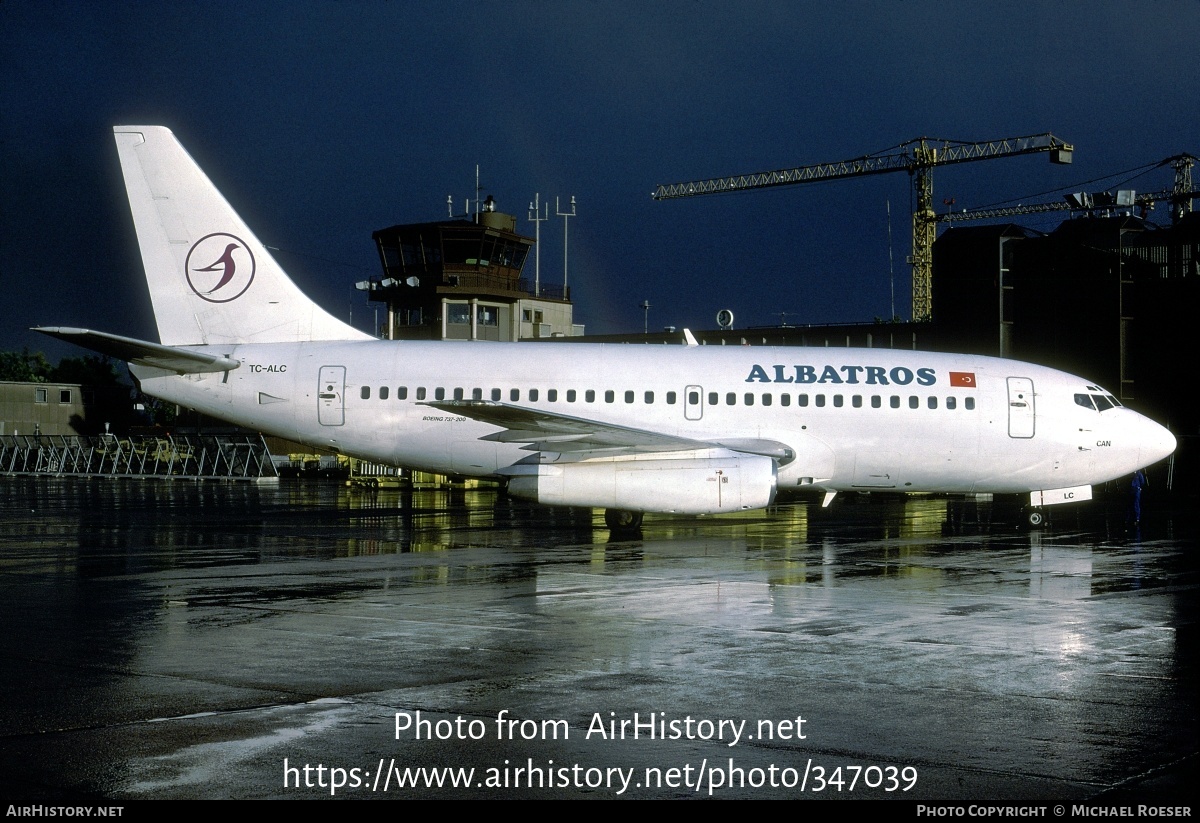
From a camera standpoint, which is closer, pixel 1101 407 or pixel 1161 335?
pixel 1101 407

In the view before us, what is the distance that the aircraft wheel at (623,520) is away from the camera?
23070 mm

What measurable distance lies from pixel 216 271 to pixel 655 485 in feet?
36.6

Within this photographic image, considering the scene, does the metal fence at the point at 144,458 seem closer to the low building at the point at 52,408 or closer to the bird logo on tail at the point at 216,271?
the low building at the point at 52,408

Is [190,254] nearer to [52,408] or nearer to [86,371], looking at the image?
[52,408]

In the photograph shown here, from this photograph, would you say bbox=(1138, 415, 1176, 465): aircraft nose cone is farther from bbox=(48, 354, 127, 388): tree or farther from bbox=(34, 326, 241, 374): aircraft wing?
bbox=(48, 354, 127, 388): tree

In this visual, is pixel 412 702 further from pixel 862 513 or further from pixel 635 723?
pixel 862 513

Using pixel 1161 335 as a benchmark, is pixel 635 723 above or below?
below

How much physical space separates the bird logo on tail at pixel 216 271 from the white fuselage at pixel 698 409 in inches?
50.5

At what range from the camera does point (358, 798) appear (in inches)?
242

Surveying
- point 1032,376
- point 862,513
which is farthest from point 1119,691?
point 862,513

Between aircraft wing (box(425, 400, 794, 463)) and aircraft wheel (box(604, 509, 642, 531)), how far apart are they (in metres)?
1.64

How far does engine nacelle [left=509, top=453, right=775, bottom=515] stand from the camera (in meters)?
21.1

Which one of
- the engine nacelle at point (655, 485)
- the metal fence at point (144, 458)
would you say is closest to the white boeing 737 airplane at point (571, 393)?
the engine nacelle at point (655, 485)

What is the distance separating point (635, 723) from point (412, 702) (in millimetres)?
1717
